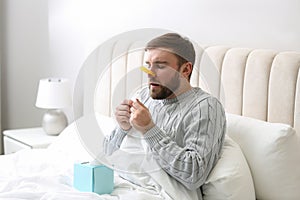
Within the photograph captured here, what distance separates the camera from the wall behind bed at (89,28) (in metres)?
2.35

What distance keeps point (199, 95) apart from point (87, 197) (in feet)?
1.80

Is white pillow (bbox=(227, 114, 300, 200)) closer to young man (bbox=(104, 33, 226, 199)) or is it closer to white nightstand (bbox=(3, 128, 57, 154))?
young man (bbox=(104, 33, 226, 199))

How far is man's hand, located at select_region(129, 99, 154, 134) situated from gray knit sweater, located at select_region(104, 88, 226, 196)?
0.02 m

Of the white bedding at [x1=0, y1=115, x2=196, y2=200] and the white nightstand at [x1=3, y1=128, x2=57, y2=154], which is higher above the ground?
the white bedding at [x1=0, y1=115, x2=196, y2=200]

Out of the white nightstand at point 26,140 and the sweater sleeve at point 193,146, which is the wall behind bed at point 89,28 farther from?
the sweater sleeve at point 193,146

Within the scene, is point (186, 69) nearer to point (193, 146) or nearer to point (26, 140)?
point (193, 146)

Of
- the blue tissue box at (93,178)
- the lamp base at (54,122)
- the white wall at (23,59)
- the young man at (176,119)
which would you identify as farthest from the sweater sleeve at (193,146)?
the white wall at (23,59)

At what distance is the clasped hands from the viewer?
73.3 inches

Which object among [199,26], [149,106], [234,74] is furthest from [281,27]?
[149,106]

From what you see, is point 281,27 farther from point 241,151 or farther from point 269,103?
point 241,151

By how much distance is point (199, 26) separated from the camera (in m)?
2.69

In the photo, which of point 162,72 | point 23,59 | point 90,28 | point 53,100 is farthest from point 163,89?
point 23,59

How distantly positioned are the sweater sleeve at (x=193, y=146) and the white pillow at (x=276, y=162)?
157 millimetres

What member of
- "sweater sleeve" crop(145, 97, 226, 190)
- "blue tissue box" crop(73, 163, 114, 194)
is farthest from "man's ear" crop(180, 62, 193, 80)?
"blue tissue box" crop(73, 163, 114, 194)
